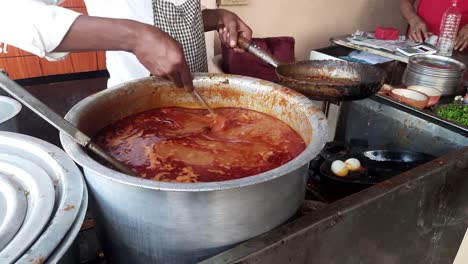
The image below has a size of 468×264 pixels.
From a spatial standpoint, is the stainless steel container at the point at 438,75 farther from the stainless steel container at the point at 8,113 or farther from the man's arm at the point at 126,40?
the stainless steel container at the point at 8,113

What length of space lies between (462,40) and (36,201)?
330 cm

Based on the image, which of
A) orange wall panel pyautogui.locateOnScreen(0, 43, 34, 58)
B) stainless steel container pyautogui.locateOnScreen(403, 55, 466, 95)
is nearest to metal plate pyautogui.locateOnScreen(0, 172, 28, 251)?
orange wall panel pyautogui.locateOnScreen(0, 43, 34, 58)

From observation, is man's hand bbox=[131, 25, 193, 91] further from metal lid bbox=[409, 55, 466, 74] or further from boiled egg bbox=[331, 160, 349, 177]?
metal lid bbox=[409, 55, 466, 74]

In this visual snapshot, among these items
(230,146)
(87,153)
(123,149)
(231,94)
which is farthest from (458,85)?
(87,153)

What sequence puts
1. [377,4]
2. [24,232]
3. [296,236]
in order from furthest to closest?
[377,4]
[296,236]
[24,232]

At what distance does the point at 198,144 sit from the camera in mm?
997

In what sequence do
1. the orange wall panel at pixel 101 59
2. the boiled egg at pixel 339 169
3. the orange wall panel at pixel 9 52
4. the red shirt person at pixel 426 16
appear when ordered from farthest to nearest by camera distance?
the red shirt person at pixel 426 16 < the orange wall panel at pixel 101 59 < the orange wall panel at pixel 9 52 < the boiled egg at pixel 339 169

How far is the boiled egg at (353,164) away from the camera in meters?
1.09

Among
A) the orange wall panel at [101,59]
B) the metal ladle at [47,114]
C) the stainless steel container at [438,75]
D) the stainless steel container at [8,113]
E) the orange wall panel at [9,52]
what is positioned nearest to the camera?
the metal ladle at [47,114]

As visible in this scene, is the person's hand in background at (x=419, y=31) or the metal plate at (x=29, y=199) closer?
the metal plate at (x=29, y=199)

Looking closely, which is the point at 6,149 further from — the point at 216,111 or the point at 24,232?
the point at 216,111

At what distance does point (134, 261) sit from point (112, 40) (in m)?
0.52

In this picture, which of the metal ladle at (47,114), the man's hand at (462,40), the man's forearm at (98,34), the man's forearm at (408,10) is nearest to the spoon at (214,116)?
the man's forearm at (98,34)

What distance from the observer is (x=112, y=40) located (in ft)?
2.97
